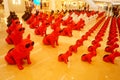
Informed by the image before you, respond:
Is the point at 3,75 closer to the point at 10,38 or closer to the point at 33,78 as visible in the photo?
the point at 33,78

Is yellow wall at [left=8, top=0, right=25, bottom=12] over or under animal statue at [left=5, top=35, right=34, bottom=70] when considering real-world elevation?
over

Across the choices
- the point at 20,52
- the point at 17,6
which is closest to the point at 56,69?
the point at 20,52

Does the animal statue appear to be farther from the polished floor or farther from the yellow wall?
the yellow wall

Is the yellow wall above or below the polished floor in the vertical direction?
above

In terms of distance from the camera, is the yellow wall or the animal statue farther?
the yellow wall

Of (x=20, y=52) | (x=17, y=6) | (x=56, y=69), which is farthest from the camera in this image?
(x=17, y=6)

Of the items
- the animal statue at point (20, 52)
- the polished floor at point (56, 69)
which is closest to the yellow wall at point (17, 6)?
the polished floor at point (56, 69)

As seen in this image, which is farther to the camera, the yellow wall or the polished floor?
the yellow wall

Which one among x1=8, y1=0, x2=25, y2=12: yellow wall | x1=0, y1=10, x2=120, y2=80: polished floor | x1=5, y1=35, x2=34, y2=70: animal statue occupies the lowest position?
x1=0, y1=10, x2=120, y2=80: polished floor

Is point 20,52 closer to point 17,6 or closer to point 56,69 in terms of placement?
point 56,69

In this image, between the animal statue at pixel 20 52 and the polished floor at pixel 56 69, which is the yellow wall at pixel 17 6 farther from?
the animal statue at pixel 20 52

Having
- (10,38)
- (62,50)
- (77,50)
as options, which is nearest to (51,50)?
(62,50)

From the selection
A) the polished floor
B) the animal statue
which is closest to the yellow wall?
the polished floor

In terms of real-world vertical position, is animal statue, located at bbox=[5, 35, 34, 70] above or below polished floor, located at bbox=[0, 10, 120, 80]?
above
